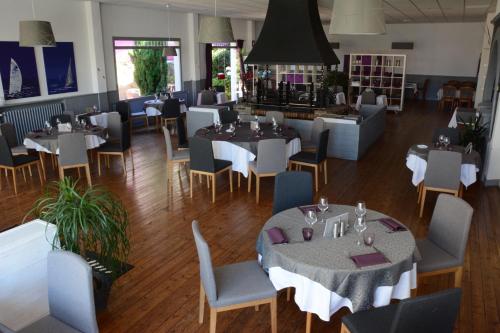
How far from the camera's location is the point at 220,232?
5074 millimetres

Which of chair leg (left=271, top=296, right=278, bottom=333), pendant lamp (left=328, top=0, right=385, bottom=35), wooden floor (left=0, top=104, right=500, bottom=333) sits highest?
pendant lamp (left=328, top=0, right=385, bottom=35)

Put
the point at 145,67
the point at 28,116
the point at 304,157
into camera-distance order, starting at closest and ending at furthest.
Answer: the point at 304,157 → the point at 28,116 → the point at 145,67

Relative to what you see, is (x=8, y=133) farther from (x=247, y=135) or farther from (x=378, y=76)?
(x=378, y=76)

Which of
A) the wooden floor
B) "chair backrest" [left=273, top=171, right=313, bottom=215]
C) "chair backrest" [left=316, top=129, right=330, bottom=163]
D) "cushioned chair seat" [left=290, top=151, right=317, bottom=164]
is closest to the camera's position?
the wooden floor

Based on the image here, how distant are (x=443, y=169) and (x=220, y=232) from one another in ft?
9.40

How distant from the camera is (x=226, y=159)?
21.1ft

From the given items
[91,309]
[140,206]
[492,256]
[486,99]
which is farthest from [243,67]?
[91,309]

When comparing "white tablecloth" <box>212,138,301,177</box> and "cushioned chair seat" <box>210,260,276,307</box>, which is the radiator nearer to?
"white tablecloth" <box>212,138,301,177</box>

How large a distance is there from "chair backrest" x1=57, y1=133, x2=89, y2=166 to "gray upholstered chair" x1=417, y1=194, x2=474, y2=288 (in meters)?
4.98

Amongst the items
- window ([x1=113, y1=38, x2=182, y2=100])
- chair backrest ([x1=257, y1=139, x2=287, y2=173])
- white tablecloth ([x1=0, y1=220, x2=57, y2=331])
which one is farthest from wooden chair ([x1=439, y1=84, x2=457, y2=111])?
white tablecloth ([x1=0, y1=220, x2=57, y2=331])

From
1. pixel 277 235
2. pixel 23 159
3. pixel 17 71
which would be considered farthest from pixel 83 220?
pixel 17 71

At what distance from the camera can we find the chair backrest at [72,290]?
252 cm

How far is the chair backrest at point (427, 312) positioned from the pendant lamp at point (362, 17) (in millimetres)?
1894

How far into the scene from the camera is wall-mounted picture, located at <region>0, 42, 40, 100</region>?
8391mm
